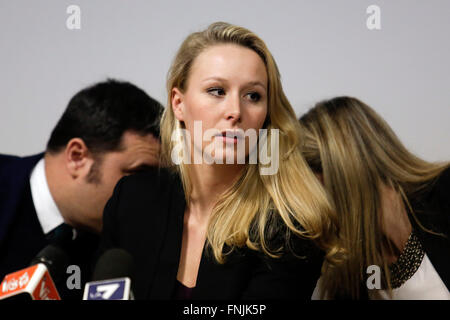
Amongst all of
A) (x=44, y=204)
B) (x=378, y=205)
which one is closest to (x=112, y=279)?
(x=44, y=204)

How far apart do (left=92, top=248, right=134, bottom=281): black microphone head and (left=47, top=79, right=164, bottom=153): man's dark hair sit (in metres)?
0.55

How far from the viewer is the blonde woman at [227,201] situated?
1033 millimetres

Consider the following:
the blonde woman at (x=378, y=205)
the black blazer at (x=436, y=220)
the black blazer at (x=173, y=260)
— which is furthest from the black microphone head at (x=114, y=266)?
the black blazer at (x=436, y=220)

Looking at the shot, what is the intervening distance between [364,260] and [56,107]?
3.52ft

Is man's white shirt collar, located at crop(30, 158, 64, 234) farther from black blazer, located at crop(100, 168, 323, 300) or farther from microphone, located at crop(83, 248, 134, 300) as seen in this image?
microphone, located at crop(83, 248, 134, 300)

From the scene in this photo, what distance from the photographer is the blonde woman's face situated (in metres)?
1.03

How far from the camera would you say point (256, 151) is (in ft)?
3.72

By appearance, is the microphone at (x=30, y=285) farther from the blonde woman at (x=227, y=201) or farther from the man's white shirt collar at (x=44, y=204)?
the man's white shirt collar at (x=44, y=204)

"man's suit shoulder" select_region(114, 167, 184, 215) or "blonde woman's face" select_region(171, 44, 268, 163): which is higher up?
"blonde woman's face" select_region(171, 44, 268, 163)

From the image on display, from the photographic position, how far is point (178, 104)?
1.16 meters

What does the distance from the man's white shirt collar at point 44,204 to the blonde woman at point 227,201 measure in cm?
23

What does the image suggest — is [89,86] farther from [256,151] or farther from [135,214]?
[256,151]

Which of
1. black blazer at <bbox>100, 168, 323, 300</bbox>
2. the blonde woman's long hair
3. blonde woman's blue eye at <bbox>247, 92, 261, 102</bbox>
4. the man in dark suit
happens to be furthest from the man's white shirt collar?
blonde woman's blue eye at <bbox>247, 92, 261, 102</bbox>

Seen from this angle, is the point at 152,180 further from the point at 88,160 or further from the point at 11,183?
the point at 11,183
